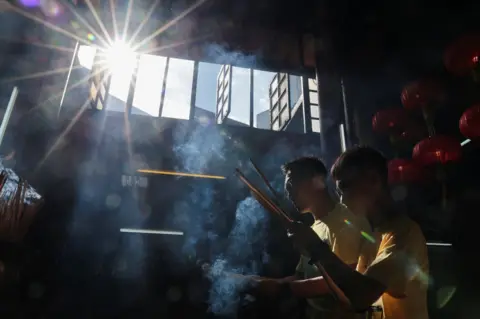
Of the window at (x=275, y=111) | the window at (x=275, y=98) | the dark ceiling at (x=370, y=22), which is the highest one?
the window at (x=275, y=98)

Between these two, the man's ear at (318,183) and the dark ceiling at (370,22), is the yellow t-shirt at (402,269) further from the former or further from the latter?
the dark ceiling at (370,22)

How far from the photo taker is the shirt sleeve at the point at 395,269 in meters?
1.56

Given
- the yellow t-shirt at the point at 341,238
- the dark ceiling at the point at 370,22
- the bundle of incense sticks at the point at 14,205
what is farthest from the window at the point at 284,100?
the bundle of incense sticks at the point at 14,205

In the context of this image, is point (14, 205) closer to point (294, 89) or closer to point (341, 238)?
point (341, 238)

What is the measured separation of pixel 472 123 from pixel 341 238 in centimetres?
215

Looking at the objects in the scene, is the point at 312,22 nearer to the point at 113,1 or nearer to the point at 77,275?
the point at 113,1

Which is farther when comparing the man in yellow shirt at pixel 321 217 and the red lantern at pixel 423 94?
the red lantern at pixel 423 94

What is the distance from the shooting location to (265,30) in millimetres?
6285

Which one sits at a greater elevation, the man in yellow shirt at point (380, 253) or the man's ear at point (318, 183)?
the man's ear at point (318, 183)

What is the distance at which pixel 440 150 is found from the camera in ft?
12.1

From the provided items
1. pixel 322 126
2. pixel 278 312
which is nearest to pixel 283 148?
pixel 322 126

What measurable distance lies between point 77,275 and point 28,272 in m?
0.80

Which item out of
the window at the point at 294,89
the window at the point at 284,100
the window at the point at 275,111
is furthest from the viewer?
the window at the point at 275,111

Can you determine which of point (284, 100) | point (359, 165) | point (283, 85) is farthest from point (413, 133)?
point (283, 85)
